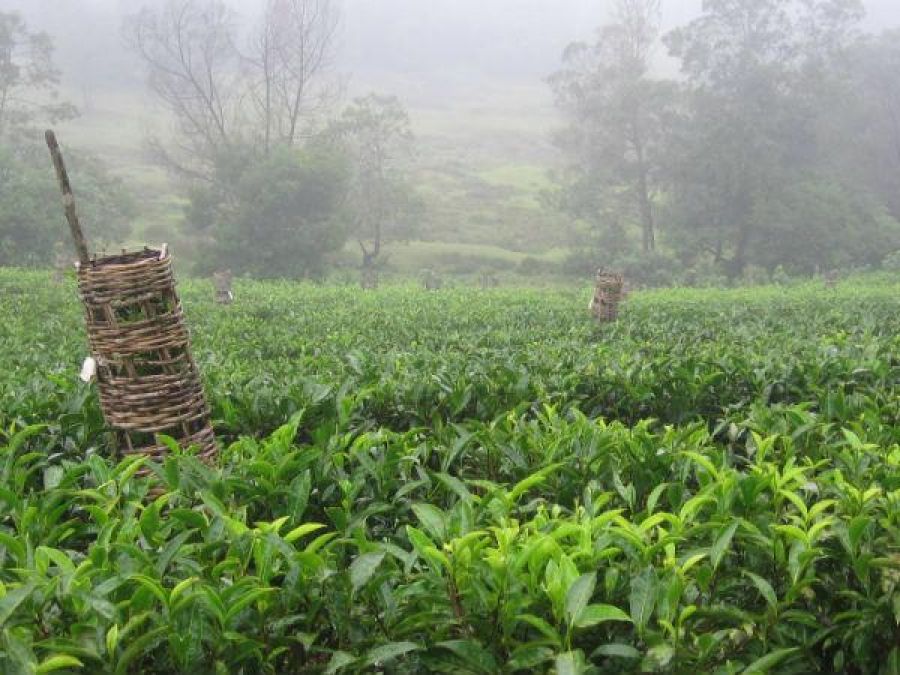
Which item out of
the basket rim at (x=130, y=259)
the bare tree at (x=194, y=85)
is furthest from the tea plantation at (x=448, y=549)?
the bare tree at (x=194, y=85)

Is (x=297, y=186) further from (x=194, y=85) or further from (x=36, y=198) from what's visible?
(x=194, y=85)

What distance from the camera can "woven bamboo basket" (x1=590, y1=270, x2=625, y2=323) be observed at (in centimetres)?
975

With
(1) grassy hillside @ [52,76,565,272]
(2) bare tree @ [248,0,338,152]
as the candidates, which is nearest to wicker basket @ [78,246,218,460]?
(1) grassy hillside @ [52,76,565,272]

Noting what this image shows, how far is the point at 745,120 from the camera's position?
97.2 ft

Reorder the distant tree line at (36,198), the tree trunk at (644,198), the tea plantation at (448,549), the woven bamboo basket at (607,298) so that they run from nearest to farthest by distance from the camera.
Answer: the tea plantation at (448,549) → the woven bamboo basket at (607,298) → the distant tree line at (36,198) → the tree trunk at (644,198)

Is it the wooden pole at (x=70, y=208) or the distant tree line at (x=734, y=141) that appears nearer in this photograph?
the wooden pole at (x=70, y=208)

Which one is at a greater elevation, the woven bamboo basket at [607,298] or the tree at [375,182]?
the tree at [375,182]

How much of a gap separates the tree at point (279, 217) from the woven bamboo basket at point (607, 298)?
21.0m

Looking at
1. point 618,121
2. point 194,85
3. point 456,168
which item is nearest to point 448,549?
point 618,121

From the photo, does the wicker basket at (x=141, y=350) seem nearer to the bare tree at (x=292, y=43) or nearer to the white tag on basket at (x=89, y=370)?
the white tag on basket at (x=89, y=370)

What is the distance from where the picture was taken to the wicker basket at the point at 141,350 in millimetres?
2846

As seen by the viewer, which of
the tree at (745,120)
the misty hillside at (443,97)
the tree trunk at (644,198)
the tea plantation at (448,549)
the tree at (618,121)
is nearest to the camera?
the tea plantation at (448,549)

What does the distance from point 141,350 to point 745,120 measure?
30559 mm

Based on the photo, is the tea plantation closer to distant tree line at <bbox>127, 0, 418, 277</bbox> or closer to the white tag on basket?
the white tag on basket
